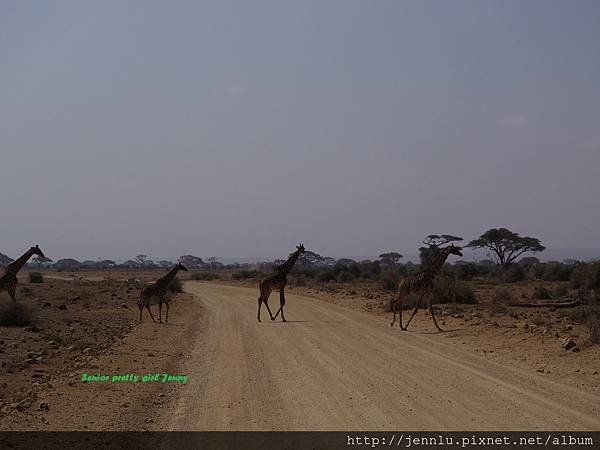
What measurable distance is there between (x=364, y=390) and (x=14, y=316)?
16046 mm

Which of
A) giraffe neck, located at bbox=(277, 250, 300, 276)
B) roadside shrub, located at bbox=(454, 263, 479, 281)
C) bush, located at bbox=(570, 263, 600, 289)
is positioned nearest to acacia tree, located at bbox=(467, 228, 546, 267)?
roadside shrub, located at bbox=(454, 263, 479, 281)

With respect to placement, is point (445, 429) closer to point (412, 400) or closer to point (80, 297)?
point (412, 400)

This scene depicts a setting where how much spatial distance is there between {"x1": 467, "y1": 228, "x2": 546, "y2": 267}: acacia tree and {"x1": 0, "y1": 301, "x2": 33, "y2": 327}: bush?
67.5 m

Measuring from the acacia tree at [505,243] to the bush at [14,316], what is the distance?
67504 millimetres

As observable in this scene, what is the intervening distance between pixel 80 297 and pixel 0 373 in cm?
2402

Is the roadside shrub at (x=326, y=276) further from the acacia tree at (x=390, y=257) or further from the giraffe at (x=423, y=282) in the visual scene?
the acacia tree at (x=390, y=257)

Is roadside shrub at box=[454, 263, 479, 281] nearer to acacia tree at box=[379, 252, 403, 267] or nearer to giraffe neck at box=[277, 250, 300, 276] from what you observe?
giraffe neck at box=[277, 250, 300, 276]

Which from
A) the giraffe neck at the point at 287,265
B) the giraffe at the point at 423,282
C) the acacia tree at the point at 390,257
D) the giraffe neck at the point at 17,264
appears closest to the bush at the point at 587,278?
the giraffe at the point at 423,282

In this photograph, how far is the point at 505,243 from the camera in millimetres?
84438

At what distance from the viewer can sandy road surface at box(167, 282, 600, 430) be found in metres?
9.65

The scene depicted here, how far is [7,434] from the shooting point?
31.0 feet

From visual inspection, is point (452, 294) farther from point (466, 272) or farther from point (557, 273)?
point (466, 272)

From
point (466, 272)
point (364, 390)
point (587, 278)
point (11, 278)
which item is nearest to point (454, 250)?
point (364, 390)

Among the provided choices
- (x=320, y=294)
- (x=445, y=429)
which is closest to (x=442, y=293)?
(x=320, y=294)
